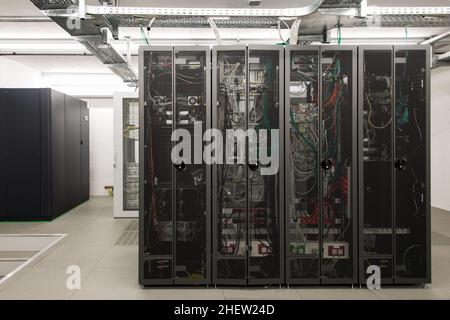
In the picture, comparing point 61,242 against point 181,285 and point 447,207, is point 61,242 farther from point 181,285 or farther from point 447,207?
point 447,207

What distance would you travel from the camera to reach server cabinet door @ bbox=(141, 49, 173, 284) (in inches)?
131

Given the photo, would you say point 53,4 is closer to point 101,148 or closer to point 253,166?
point 253,166

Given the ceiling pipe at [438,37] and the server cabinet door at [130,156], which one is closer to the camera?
the ceiling pipe at [438,37]

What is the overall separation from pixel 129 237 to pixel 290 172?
266 cm

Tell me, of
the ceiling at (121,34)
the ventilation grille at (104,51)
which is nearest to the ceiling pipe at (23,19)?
the ceiling at (121,34)

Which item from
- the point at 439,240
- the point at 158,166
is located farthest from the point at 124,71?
the point at 439,240

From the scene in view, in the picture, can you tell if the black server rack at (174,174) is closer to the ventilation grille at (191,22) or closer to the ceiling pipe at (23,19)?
the ventilation grille at (191,22)

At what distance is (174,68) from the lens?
333cm

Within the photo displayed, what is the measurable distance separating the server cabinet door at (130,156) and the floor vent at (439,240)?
4219 mm

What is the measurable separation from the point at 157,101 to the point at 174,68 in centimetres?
31

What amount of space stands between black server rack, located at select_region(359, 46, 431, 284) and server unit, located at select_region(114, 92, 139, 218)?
4.00m

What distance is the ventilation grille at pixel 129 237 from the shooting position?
15.9 ft

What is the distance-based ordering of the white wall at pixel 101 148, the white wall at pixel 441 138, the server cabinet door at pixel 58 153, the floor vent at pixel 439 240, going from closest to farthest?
the floor vent at pixel 439 240
the server cabinet door at pixel 58 153
the white wall at pixel 441 138
the white wall at pixel 101 148

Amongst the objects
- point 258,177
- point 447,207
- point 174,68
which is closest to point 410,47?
point 258,177
